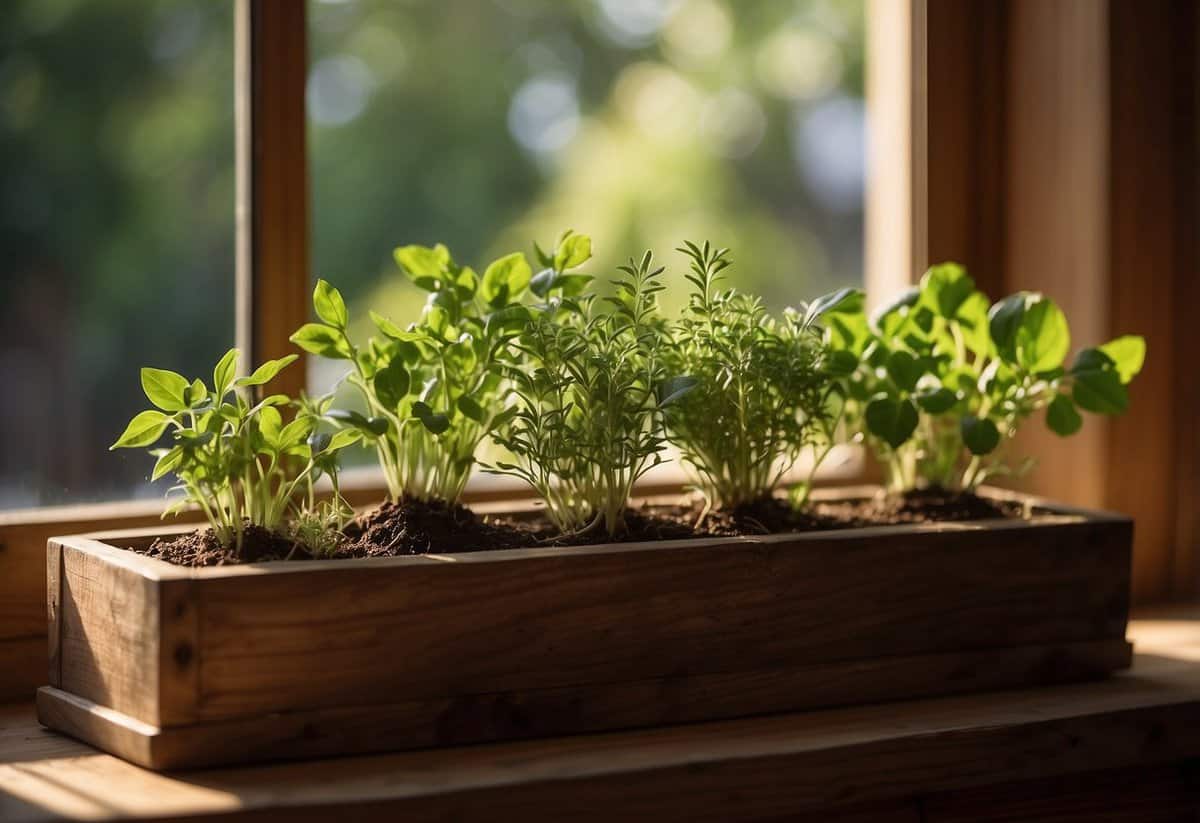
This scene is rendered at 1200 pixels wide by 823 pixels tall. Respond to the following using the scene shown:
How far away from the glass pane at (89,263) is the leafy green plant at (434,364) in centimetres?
25

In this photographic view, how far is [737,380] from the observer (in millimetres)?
1017

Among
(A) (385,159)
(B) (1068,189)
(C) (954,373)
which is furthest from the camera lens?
(A) (385,159)

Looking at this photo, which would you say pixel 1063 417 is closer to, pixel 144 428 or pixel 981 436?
pixel 981 436

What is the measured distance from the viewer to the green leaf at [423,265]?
40.6 inches

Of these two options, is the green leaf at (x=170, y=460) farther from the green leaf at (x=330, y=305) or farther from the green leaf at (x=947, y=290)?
the green leaf at (x=947, y=290)

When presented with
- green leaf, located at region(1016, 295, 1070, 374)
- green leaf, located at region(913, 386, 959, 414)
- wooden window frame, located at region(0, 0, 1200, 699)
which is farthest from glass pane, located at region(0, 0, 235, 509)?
green leaf, located at region(1016, 295, 1070, 374)

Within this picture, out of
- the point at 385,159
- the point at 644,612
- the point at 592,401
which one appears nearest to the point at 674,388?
the point at 592,401

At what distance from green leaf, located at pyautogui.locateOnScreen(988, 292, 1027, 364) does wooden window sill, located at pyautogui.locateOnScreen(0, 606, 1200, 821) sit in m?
0.32

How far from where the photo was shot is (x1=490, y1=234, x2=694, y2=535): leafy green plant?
96cm

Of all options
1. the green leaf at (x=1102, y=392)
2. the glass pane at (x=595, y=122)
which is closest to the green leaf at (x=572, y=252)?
the green leaf at (x=1102, y=392)

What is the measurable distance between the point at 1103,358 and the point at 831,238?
35.8 inches

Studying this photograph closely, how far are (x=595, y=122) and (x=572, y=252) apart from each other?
212cm

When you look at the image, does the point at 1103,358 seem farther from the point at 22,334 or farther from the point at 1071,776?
the point at 22,334

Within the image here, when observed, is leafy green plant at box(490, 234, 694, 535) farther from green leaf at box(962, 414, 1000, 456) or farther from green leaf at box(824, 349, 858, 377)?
green leaf at box(962, 414, 1000, 456)
